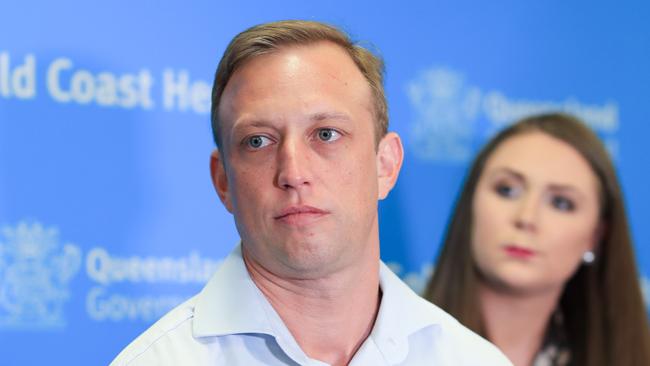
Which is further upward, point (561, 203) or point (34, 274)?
point (561, 203)

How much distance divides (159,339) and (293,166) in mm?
438

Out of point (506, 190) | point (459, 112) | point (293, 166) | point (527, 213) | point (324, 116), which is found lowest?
point (293, 166)

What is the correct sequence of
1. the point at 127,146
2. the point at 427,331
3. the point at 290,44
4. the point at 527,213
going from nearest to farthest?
the point at 290,44 < the point at 427,331 < the point at 127,146 < the point at 527,213

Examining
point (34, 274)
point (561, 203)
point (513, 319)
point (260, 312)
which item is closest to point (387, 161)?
point (260, 312)

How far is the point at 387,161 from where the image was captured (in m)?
2.42

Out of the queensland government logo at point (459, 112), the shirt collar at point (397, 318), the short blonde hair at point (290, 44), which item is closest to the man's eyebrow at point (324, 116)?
the short blonde hair at point (290, 44)

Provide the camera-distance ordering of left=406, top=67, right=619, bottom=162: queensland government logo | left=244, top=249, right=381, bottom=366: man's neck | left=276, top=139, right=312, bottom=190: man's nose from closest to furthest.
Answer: left=276, top=139, right=312, bottom=190: man's nose
left=244, top=249, right=381, bottom=366: man's neck
left=406, top=67, right=619, bottom=162: queensland government logo

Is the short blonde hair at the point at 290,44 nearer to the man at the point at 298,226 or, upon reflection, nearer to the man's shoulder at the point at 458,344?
the man at the point at 298,226

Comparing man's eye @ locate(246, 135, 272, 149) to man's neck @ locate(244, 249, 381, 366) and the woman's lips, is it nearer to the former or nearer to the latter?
man's neck @ locate(244, 249, 381, 366)

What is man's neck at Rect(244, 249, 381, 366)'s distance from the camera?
2.22 m

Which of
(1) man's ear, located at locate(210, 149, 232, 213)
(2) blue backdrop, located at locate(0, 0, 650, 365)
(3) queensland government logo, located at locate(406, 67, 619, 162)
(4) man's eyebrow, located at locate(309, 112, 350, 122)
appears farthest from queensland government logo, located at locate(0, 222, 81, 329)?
(3) queensland government logo, located at locate(406, 67, 619, 162)

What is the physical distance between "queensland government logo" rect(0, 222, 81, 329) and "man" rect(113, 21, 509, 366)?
2.41ft

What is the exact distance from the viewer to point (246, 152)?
7.19 feet

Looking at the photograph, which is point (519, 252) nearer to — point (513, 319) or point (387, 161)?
point (513, 319)
